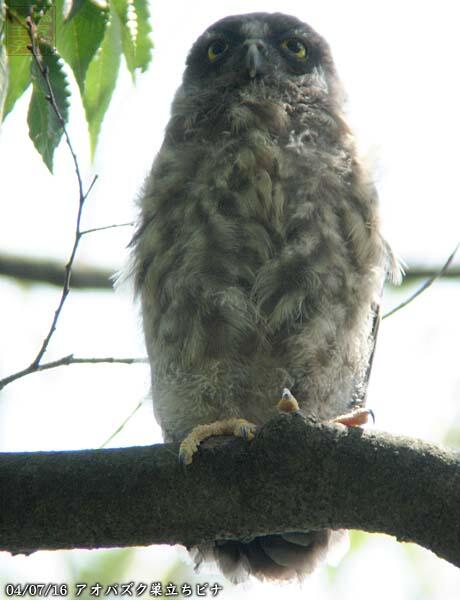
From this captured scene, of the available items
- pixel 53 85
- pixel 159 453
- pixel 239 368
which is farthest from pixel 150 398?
pixel 53 85

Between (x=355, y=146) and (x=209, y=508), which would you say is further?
(x=355, y=146)

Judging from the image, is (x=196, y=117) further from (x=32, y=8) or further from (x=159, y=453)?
(x=159, y=453)

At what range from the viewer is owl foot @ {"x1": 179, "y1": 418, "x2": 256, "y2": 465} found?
247 cm

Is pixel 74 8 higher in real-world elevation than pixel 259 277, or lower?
higher

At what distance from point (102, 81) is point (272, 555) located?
6.27 feet

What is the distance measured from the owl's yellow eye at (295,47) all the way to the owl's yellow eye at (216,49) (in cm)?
31

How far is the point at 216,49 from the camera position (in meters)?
4.50

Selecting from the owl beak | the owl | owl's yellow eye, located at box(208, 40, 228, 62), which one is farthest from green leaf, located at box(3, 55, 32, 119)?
owl's yellow eye, located at box(208, 40, 228, 62)

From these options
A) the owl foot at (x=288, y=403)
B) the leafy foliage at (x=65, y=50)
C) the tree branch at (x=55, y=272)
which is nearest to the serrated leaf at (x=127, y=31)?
the leafy foliage at (x=65, y=50)

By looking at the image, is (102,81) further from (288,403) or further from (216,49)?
(216,49)

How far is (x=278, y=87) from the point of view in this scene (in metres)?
4.05

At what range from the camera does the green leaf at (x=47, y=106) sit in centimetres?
266

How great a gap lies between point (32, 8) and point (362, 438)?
1.60m

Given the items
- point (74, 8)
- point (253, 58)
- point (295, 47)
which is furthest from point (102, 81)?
point (295, 47)
